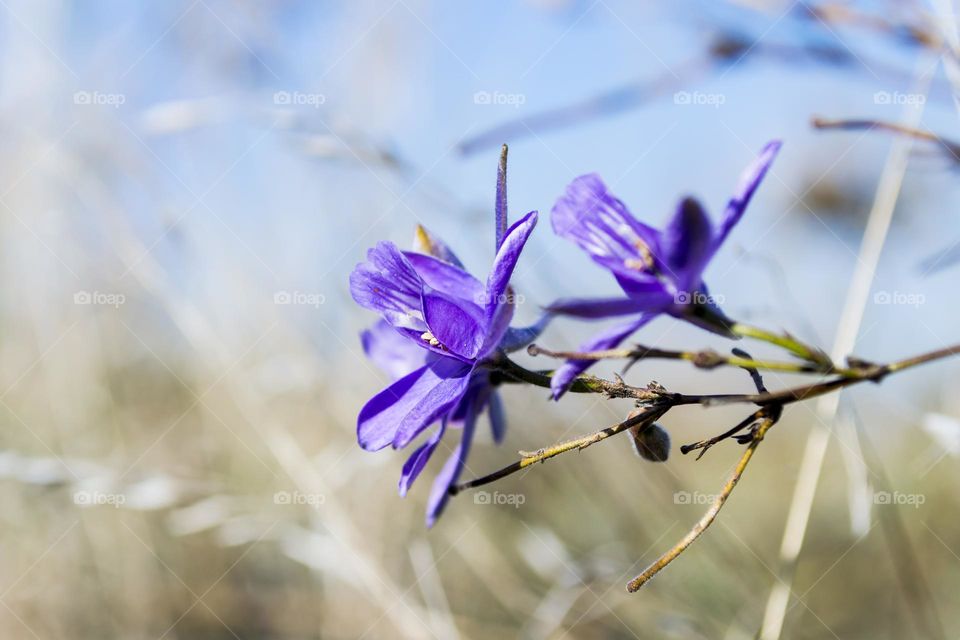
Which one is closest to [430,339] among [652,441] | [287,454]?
[652,441]

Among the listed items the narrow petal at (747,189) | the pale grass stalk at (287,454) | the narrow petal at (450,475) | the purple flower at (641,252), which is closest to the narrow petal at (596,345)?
the purple flower at (641,252)

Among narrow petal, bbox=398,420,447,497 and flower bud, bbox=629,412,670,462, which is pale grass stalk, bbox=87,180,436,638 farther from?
flower bud, bbox=629,412,670,462

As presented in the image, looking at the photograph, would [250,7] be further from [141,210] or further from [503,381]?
[503,381]

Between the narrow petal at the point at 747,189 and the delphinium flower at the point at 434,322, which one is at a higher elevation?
the narrow petal at the point at 747,189

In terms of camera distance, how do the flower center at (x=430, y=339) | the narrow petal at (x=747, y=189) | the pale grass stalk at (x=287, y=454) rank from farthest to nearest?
the pale grass stalk at (x=287, y=454) → the flower center at (x=430, y=339) → the narrow petal at (x=747, y=189)

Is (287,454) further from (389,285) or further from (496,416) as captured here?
(389,285)

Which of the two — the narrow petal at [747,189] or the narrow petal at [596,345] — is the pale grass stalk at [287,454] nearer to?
the narrow petal at [596,345]
